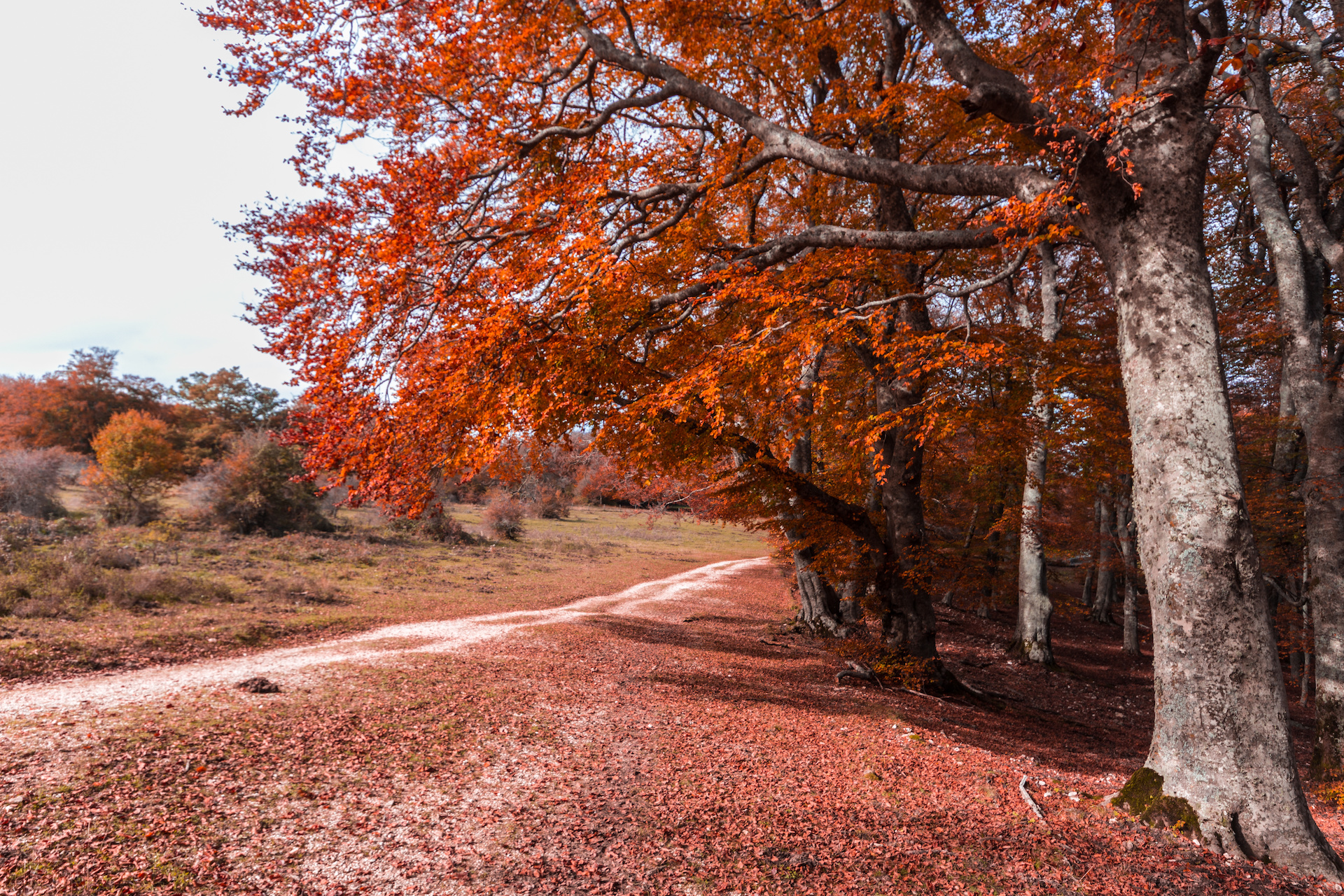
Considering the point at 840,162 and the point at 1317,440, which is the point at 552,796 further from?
the point at 1317,440

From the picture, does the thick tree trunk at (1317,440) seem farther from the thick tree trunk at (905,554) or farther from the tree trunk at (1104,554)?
the tree trunk at (1104,554)

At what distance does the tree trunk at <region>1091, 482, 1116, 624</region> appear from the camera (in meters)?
17.0

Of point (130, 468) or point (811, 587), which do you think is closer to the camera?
point (811, 587)

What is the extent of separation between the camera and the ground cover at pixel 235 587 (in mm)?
8500

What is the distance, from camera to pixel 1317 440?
7215mm

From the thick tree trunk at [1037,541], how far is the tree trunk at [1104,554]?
12.9 feet

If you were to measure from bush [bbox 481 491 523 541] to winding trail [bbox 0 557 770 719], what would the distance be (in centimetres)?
1503

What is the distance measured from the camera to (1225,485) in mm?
4176

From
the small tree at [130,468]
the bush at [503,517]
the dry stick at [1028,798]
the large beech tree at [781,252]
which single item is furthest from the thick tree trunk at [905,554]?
the small tree at [130,468]

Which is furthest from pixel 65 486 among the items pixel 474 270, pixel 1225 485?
pixel 1225 485

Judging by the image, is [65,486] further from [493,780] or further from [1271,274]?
[1271,274]

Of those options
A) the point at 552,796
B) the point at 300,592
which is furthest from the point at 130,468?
the point at 552,796

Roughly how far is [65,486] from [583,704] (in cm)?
3639

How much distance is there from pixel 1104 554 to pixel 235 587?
23.6 meters
